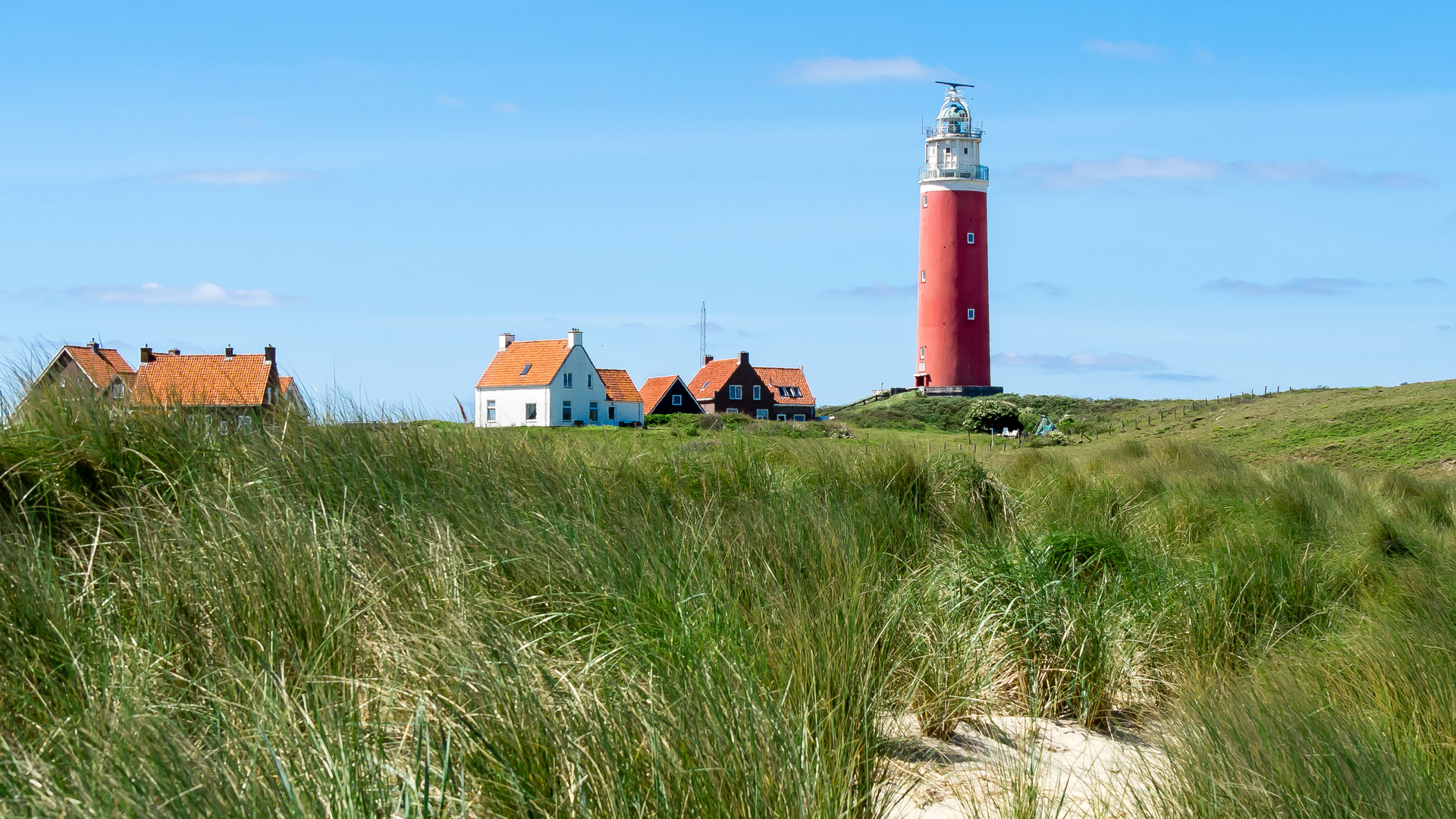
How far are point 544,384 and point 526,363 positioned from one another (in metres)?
1.76

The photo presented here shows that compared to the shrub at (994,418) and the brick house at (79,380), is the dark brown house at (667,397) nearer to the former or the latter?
the shrub at (994,418)

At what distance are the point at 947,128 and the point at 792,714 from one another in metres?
43.7

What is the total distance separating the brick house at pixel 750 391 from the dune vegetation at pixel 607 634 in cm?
3869

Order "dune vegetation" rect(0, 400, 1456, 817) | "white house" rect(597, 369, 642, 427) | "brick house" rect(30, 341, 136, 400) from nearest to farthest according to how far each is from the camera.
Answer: "dune vegetation" rect(0, 400, 1456, 817), "brick house" rect(30, 341, 136, 400), "white house" rect(597, 369, 642, 427)

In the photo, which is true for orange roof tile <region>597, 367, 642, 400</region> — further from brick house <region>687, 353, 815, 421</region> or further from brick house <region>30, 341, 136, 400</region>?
brick house <region>30, 341, 136, 400</region>

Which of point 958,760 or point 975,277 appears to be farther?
point 975,277

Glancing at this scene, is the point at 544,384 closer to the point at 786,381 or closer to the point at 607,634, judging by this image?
the point at 786,381

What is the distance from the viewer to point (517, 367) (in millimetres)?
39156

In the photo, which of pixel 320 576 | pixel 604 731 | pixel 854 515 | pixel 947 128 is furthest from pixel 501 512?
pixel 947 128

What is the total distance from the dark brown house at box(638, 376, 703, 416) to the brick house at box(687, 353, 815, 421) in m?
0.75

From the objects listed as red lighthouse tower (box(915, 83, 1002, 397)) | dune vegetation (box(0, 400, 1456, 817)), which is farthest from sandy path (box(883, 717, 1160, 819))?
→ red lighthouse tower (box(915, 83, 1002, 397))

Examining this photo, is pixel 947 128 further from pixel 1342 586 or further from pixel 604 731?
pixel 604 731

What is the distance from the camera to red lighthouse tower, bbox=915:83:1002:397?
140 ft

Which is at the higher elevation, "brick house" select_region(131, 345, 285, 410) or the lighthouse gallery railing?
the lighthouse gallery railing
